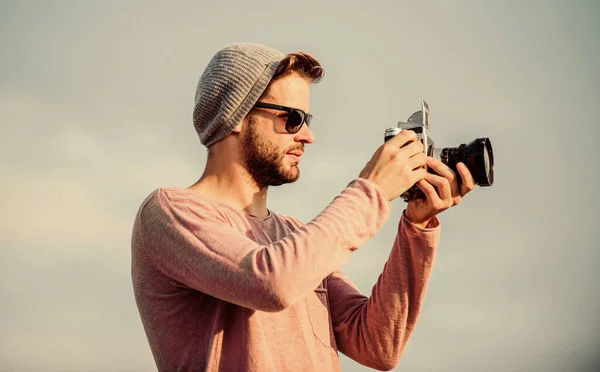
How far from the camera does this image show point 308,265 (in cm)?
296

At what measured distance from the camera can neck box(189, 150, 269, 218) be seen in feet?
12.4

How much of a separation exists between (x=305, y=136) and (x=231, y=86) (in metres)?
0.47

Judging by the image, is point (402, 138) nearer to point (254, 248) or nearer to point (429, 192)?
point (429, 192)

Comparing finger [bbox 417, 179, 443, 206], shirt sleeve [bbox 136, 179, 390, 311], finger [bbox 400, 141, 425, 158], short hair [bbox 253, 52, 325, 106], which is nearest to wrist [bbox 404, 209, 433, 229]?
finger [bbox 417, 179, 443, 206]

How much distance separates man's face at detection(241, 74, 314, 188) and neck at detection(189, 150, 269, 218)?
0.15 ft

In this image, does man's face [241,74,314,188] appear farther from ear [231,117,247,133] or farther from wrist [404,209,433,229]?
wrist [404,209,433,229]

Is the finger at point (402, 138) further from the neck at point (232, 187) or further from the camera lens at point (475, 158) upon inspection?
the neck at point (232, 187)

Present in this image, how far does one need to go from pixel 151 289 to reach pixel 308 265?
929 mm

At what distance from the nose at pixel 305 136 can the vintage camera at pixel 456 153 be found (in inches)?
19.1

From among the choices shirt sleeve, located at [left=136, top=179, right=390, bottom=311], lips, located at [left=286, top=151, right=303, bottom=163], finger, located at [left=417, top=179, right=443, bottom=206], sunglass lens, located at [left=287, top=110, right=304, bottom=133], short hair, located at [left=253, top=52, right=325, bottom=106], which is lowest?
shirt sleeve, located at [left=136, top=179, right=390, bottom=311]

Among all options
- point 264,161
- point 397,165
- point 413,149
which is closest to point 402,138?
point 413,149

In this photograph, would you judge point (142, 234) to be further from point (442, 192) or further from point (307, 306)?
point (442, 192)

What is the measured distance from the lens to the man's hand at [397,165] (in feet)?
10.9

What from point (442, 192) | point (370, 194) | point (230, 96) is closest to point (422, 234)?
point (442, 192)
